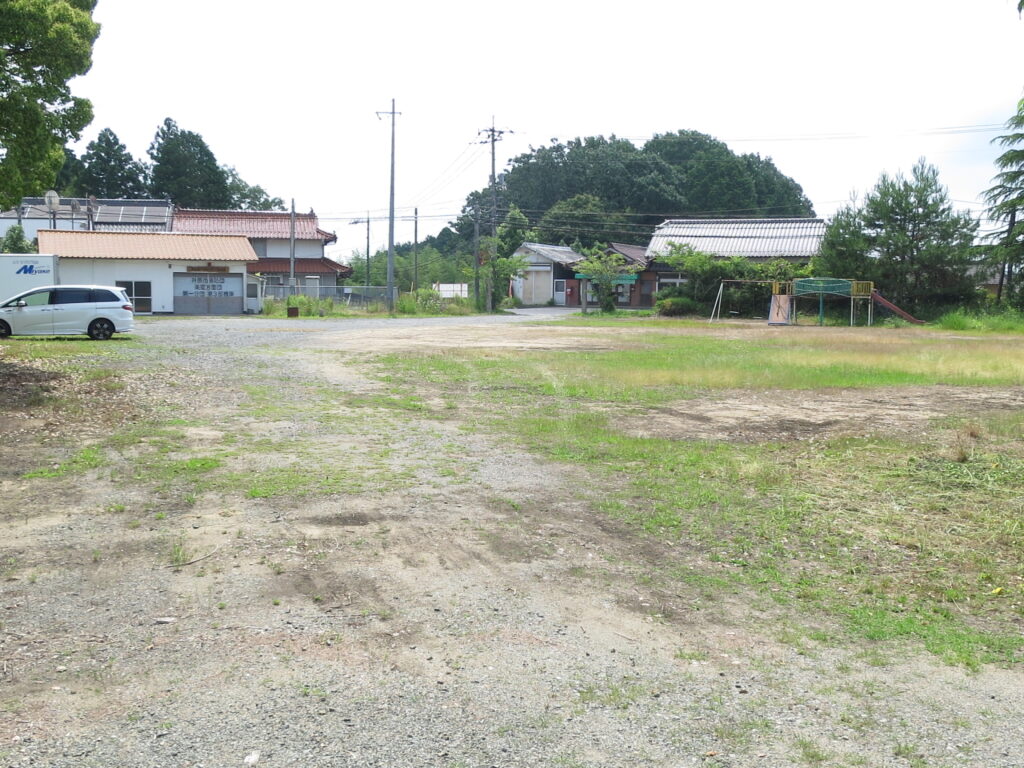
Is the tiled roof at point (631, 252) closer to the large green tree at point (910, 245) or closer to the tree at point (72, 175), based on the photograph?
the large green tree at point (910, 245)

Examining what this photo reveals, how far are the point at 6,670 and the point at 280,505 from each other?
2927 millimetres

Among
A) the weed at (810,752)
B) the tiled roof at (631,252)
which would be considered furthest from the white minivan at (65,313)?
the tiled roof at (631,252)

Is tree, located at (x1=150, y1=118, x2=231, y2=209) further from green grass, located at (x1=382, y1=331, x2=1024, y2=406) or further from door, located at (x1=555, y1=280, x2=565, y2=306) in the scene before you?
green grass, located at (x1=382, y1=331, x2=1024, y2=406)

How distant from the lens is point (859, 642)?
4586 millimetres

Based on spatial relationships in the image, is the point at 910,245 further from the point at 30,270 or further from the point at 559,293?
the point at 30,270

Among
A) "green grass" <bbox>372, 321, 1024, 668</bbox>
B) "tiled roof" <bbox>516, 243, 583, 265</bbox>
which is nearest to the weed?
"green grass" <bbox>372, 321, 1024, 668</bbox>

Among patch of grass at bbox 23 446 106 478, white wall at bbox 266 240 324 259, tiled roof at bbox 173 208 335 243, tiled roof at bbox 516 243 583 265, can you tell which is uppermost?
tiled roof at bbox 173 208 335 243

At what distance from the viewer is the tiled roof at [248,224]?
5956 cm

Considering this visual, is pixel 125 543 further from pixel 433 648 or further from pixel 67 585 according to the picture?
pixel 433 648

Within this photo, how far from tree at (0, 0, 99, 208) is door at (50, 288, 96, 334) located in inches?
437

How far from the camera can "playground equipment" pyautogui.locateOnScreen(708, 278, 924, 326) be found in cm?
4169

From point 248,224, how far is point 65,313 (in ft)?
126

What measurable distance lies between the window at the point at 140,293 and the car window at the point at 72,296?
19892 millimetres

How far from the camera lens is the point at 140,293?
1689 inches
